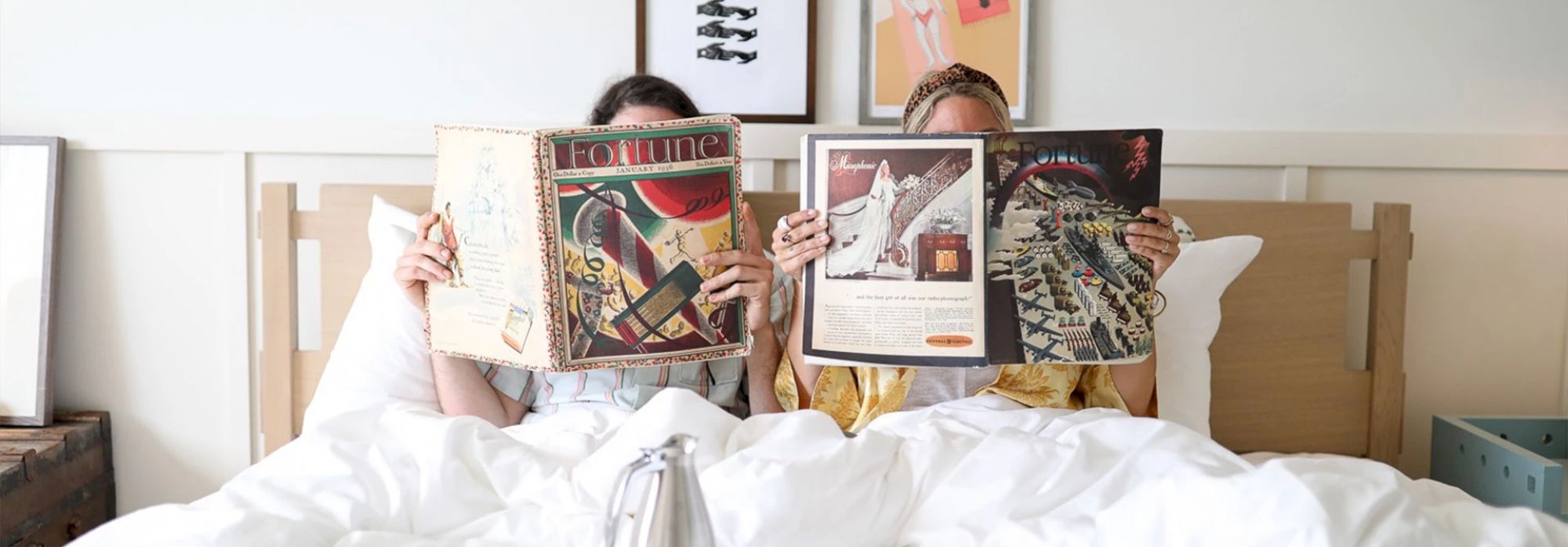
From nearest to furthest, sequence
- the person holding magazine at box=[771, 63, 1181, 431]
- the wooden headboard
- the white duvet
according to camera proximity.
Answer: the white duvet
the person holding magazine at box=[771, 63, 1181, 431]
the wooden headboard

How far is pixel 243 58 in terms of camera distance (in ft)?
5.83

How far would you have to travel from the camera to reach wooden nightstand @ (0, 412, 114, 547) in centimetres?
150

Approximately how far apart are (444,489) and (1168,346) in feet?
3.50

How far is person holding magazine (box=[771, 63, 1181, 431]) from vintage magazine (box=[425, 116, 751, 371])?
0.16 m

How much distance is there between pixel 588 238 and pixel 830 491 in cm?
47

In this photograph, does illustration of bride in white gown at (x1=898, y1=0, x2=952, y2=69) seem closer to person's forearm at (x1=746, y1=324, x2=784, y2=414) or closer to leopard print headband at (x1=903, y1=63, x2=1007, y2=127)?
leopard print headband at (x1=903, y1=63, x2=1007, y2=127)

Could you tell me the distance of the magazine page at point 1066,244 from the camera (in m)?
1.25

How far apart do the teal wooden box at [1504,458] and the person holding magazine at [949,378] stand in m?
0.57

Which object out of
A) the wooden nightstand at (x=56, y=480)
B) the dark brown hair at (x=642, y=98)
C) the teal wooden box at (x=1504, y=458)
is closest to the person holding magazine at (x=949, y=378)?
the dark brown hair at (x=642, y=98)

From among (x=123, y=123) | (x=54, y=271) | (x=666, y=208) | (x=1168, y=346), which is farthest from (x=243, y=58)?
(x=1168, y=346)

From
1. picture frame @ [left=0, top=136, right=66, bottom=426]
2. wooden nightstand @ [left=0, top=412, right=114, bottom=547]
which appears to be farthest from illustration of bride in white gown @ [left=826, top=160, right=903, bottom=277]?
picture frame @ [left=0, top=136, right=66, bottom=426]

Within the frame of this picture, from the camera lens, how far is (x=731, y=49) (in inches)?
70.1

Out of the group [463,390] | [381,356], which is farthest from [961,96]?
[381,356]

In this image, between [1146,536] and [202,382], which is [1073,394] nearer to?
[1146,536]
